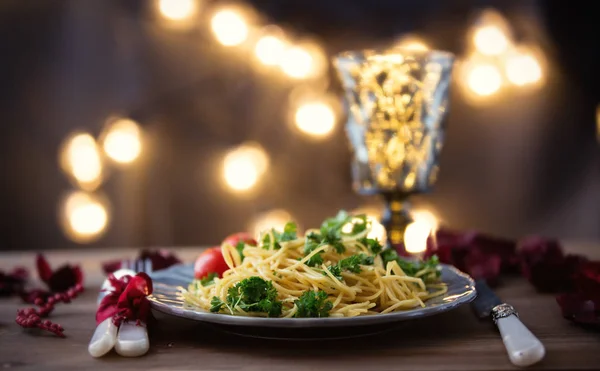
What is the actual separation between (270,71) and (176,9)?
0.50 metres

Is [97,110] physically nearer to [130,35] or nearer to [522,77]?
[130,35]

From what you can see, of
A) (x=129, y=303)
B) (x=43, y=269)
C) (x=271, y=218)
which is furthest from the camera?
(x=271, y=218)

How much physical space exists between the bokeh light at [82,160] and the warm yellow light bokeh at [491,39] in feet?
5.64

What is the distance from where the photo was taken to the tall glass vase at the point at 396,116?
1288 mm

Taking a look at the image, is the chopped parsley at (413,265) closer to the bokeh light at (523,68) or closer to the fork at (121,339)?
the fork at (121,339)

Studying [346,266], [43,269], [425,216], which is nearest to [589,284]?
[346,266]

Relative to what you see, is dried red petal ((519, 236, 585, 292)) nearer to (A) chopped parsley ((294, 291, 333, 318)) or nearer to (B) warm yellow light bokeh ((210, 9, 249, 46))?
(A) chopped parsley ((294, 291, 333, 318))

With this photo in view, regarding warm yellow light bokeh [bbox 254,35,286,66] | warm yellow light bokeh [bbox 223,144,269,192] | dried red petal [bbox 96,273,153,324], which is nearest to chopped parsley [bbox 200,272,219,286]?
dried red petal [bbox 96,273,153,324]

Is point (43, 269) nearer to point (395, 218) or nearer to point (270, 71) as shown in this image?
point (395, 218)

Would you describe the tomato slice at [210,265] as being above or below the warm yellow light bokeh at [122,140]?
below

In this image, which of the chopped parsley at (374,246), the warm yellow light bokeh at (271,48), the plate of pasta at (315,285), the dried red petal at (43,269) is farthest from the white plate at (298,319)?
the warm yellow light bokeh at (271,48)

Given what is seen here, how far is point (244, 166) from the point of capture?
3027 millimetres

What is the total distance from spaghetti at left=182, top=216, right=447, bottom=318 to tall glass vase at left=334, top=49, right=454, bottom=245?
1.01 ft

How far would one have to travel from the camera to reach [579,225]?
2.98 metres
